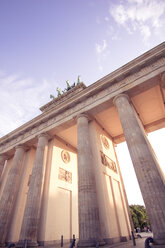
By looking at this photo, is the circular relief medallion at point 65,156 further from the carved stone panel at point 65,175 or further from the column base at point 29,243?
the column base at point 29,243

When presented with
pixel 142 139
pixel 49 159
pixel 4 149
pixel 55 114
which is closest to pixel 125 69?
pixel 142 139

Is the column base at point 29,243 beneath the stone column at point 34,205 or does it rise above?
beneath

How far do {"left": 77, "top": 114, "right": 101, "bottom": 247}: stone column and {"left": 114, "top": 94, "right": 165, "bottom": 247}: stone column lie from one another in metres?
2.97

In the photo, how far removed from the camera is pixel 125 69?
11.8 m

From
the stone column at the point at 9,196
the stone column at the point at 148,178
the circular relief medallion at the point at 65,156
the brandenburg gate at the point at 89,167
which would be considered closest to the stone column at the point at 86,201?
the brandenburg gate at the point at 89,167

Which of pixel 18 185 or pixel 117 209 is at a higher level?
pixel 18 185

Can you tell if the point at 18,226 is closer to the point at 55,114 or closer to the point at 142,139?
the point at 55,114

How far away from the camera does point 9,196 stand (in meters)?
13.2

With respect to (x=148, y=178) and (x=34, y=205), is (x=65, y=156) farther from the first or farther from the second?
(x=148, y=178)

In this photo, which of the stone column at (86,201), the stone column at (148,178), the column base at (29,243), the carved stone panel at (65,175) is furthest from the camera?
the carved stone panel at (65,175)

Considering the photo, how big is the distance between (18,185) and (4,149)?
5679 millimetres

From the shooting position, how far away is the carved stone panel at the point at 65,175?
14628 millimetres

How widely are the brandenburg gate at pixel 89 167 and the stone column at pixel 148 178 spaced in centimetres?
3

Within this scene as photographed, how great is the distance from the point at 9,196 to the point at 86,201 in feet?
29.5
